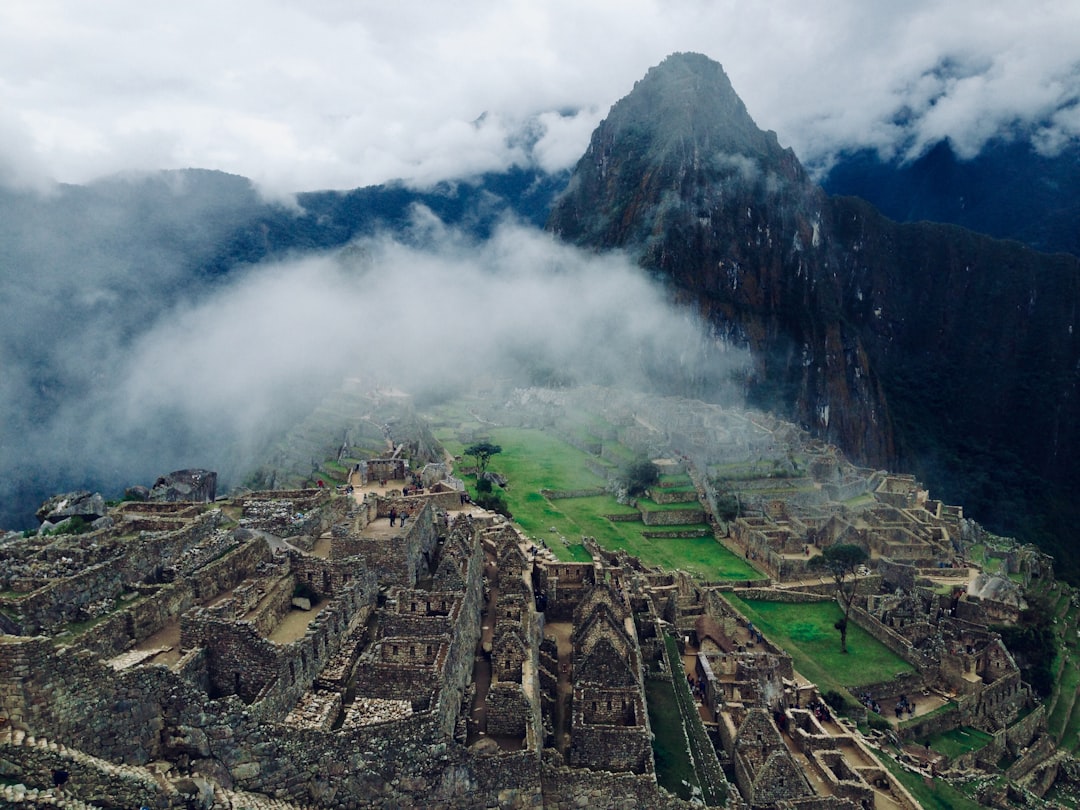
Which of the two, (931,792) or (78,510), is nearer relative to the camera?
(78,510)

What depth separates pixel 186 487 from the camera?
31953mm

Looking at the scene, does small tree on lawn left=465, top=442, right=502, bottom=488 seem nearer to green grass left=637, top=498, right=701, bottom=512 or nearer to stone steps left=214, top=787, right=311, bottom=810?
green grass left=637, top=498, right=701, bottom=512

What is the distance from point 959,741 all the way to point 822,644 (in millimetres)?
7001

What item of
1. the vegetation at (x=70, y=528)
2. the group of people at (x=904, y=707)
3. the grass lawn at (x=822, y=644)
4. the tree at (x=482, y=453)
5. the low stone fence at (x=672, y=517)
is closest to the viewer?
the vegetation at (x=70, y=528)

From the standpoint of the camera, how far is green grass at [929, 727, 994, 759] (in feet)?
104

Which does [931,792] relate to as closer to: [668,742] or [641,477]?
[668,742]

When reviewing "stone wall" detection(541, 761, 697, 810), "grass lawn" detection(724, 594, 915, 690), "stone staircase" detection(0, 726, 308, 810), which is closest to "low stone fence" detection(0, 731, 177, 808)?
"stone staircase" detection(0, 726, 308, 810)

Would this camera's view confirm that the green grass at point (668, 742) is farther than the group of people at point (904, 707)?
No

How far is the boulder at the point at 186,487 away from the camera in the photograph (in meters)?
30.2

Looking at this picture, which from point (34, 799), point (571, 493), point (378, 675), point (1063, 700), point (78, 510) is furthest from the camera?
point (571, 493)

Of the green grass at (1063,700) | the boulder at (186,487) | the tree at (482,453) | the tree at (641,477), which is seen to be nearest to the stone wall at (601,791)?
the boulder at (186,487)

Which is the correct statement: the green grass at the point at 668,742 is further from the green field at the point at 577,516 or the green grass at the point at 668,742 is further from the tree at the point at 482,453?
the tree at the point at 482,453

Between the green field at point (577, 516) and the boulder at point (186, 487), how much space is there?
1614 cm

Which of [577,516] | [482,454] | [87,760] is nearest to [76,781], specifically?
[87,760]
